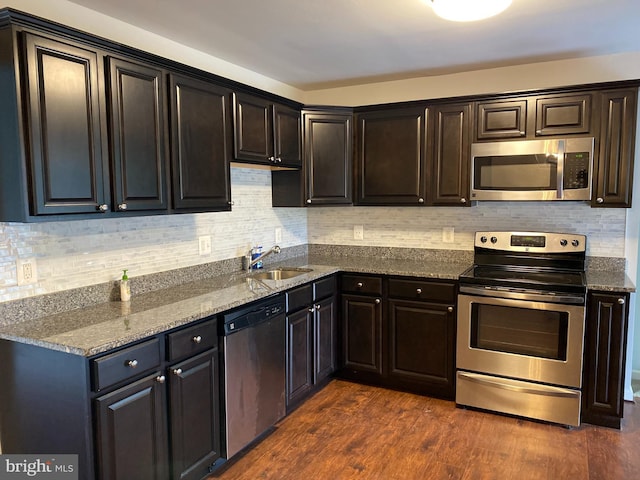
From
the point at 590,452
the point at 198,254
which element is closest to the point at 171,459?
the point at 198,254

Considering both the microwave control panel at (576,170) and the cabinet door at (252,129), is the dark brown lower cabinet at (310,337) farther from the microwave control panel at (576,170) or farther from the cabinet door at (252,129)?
the microwave control panel at (576,170)

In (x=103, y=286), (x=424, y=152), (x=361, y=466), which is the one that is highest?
(x=424, y=152)

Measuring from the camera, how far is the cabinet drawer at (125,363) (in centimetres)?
176

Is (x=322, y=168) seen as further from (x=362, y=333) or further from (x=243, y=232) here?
(x=362, y=333)

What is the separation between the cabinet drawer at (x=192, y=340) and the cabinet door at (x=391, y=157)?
1861mm

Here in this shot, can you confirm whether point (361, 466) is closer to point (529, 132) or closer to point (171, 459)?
point (171, 459)

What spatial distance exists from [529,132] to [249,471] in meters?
2.76

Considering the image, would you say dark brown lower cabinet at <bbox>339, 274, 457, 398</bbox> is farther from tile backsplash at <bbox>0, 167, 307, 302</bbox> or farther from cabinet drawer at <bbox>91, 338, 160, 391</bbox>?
cabinet drawer at <bbox>91, 338, 160, 391</bbox>

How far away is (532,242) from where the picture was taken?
3.38 m

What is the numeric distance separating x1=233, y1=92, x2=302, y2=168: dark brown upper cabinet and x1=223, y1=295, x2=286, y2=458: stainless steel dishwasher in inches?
38.0

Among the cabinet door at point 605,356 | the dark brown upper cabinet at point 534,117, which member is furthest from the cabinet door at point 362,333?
the dark brown upper cabinet at point 534,117

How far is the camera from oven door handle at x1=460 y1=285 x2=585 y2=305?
280 centimetres

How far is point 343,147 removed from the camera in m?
3.69

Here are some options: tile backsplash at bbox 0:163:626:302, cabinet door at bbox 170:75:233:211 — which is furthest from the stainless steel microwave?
cabinet door at bbox 170:75:233:211
